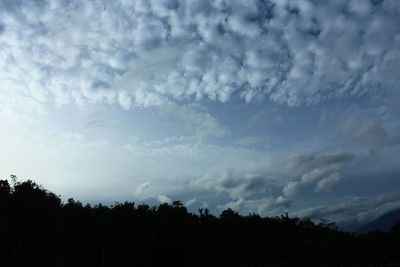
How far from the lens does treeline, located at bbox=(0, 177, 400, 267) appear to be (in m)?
80.4

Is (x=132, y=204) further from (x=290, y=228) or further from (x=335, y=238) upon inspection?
(x=335, y=238)

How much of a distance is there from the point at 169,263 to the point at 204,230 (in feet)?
41.2

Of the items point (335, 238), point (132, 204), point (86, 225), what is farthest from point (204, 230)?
point (335, 238)

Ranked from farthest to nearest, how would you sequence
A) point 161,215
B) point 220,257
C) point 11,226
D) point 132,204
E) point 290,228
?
point 290,228, point 132,204, point 161,215, point 11,226, point 220,257

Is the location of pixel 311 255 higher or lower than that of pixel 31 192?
lower

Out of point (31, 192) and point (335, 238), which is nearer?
point (31, 192)

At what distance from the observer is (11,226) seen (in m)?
83.4

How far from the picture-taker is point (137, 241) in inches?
3265

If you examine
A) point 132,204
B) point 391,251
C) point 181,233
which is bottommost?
point 391,251

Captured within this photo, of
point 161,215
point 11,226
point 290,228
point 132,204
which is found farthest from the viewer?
point 290,228

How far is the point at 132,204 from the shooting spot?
318ft

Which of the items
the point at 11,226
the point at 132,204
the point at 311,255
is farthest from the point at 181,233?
the point at 11,226

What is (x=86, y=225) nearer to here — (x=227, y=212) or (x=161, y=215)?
(x=161, y=215)

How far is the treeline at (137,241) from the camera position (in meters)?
80.4
